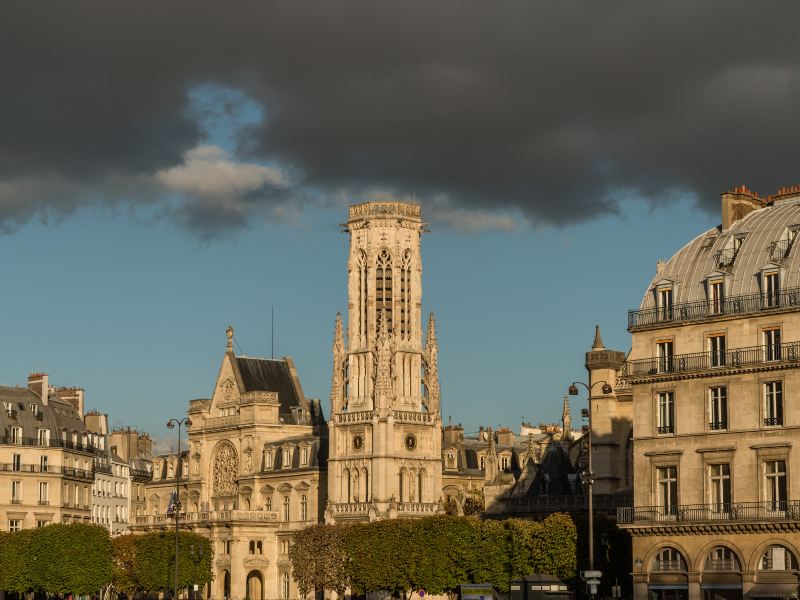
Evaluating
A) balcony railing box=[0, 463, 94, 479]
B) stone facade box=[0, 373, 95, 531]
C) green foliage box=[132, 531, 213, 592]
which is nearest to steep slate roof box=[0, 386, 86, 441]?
stone facade box=[0, 373, 95, 531]

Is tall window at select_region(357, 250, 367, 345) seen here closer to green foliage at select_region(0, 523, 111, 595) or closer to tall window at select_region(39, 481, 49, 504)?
tall window at select_region(39, 481, 49, 504)

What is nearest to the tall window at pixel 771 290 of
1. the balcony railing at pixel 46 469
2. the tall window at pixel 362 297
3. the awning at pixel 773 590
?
the awning at pixel 773 590

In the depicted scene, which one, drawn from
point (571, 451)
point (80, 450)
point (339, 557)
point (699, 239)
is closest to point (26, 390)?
point (80, 450)

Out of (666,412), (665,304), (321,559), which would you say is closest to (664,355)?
(665,304)

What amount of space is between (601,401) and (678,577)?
32051 mm

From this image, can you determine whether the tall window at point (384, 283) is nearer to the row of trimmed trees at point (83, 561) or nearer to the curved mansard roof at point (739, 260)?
the row of trimmed trees at point (83, 561)

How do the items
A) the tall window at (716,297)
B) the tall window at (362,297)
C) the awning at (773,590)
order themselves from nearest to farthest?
the awning at (773,590) < the tall window at (716,297) < the tall window at (362,297)

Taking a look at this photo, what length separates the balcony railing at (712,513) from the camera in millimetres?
77125

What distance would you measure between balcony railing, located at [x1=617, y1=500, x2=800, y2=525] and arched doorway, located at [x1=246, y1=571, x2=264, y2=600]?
69568 millimetres

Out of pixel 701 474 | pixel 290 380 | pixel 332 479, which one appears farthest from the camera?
pixel 290 380

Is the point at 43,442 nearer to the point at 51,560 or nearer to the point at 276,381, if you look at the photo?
the point at 51,560

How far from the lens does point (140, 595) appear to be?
15175 cm

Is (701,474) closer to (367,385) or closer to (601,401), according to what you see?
(601,401)

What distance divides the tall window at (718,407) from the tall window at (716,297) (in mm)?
3738
